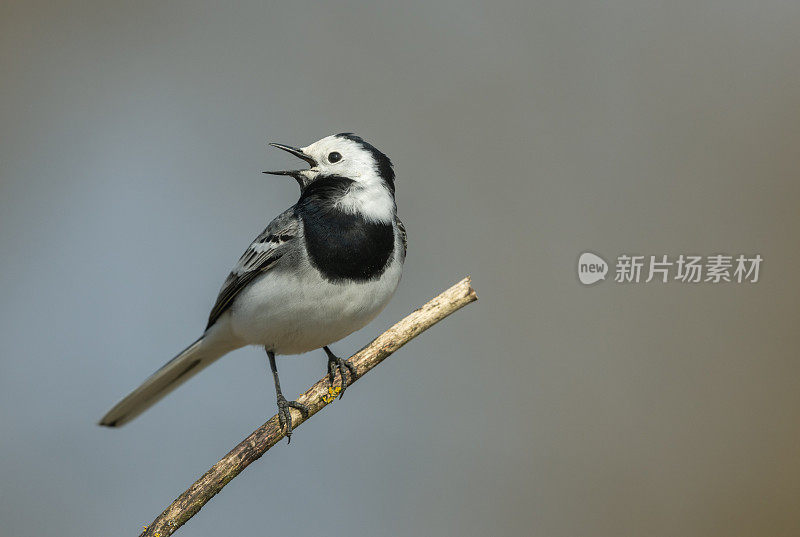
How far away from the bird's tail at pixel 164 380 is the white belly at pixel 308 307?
0.40 meters

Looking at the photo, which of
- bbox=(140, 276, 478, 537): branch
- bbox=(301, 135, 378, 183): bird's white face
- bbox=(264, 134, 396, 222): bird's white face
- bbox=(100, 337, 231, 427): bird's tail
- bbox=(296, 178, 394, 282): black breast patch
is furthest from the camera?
bbox=(100, 337, 231, 427): bird's tail

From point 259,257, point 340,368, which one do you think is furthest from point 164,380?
Answer: point 340,368

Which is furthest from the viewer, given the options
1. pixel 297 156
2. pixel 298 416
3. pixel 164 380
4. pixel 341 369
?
pixel 164 380

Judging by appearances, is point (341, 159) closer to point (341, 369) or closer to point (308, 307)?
point (308, 307)

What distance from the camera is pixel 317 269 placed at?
330 cm

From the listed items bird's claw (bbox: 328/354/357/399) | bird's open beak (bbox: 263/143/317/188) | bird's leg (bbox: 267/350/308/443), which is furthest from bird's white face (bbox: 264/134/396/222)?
bird's leg (bbox: 267/350/308/443)

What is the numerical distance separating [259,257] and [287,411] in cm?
77

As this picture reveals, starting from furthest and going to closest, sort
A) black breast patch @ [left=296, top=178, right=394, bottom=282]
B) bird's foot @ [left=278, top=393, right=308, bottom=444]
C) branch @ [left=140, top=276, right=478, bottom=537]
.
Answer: black breast patch @ [left=296, top=178, right=394, bottom=282] → bird's foot @ [left=278, top=393, right=308, bottom=444] → branch @ [left=140, top=276, right=478, bottom=537]

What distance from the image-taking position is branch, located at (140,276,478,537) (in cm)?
263

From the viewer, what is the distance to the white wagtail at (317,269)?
329cm

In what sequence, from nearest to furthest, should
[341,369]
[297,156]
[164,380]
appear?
1. [341,369]
2. [297,156]
3. [164,380]

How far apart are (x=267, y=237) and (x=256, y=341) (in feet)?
1.67

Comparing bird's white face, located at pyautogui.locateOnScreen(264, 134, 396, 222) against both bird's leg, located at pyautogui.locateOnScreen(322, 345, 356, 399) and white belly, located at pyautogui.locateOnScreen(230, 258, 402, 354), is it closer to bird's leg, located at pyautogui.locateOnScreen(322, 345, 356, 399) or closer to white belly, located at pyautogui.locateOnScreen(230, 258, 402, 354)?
white belly, located at pyautogui.locateOnScreen(230, 258, 402, 354)

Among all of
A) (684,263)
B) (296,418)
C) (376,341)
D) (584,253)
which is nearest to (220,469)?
(296,418)
